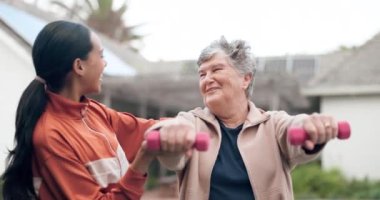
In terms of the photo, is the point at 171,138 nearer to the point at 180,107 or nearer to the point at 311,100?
the point at 311,100

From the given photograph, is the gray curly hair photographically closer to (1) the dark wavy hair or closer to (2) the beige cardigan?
(2) the beige cardigan

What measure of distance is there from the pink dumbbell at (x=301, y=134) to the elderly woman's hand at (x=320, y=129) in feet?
0.04

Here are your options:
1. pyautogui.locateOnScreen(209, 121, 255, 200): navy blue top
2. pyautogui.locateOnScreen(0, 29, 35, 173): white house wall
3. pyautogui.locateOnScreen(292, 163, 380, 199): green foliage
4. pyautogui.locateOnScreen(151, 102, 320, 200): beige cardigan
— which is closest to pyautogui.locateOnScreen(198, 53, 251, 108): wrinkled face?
pyautogui.locateOnScreen(151, 102, 320, 200): beige cardigan

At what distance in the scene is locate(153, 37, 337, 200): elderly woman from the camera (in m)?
2.52

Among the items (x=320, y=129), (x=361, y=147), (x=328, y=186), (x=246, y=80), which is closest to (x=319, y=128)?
(x=320, y=129)

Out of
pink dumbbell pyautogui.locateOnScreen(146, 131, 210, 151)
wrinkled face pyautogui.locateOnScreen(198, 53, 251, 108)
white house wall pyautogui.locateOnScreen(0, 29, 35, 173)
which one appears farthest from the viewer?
white house wall pyautogui.locateOnScreen(0, 29, 35, 173)

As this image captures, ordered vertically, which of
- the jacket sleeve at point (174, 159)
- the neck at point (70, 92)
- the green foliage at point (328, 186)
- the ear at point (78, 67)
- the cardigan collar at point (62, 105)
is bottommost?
the green foliage at point (328, 186)

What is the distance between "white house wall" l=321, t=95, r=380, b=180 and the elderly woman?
1556 centimetres

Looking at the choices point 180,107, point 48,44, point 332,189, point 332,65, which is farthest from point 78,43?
point 332,65

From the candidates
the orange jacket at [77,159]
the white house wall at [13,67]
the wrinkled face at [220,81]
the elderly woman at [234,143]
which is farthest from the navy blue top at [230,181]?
the white house wall at [13,67]

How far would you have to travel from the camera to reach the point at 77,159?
7.55 ft

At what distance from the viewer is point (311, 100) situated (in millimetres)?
20375

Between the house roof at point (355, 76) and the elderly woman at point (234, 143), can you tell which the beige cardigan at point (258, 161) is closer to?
the elderly woman at point (234, 143)

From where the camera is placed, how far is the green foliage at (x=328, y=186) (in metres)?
14.7
